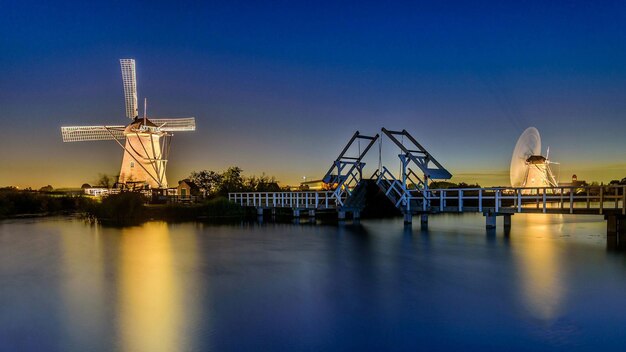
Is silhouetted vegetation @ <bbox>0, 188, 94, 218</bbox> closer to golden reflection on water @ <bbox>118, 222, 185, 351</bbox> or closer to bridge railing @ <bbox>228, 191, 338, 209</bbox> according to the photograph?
bridge railing @ <bbox>228, 191, 338, 209</bbox>

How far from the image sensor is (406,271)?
1261 centimetres

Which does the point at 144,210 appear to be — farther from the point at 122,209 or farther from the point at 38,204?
the point at 38,204

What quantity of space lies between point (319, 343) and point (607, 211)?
14.2 m

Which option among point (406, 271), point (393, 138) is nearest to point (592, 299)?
point (406, 271)

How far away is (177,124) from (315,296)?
133ft

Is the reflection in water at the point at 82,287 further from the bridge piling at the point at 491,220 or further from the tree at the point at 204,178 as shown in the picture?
the tree at the point at 204,178

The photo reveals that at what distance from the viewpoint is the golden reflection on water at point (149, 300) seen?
7.08m

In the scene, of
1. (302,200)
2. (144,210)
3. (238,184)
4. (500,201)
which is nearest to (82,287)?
(500,201)

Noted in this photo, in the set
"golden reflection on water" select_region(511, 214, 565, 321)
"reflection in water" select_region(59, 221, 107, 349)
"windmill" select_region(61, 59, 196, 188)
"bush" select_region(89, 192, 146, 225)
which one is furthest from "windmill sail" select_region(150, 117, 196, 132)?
"golden reflection on water" select_region(511, 214, 565, 321)

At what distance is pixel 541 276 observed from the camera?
38.0ft

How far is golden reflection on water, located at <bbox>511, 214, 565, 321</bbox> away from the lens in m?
8.77

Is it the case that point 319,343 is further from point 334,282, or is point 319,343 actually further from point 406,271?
point 406,271

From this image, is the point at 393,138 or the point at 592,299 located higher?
the point at 393,138

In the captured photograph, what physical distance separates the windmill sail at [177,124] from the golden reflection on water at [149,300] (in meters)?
30.3
